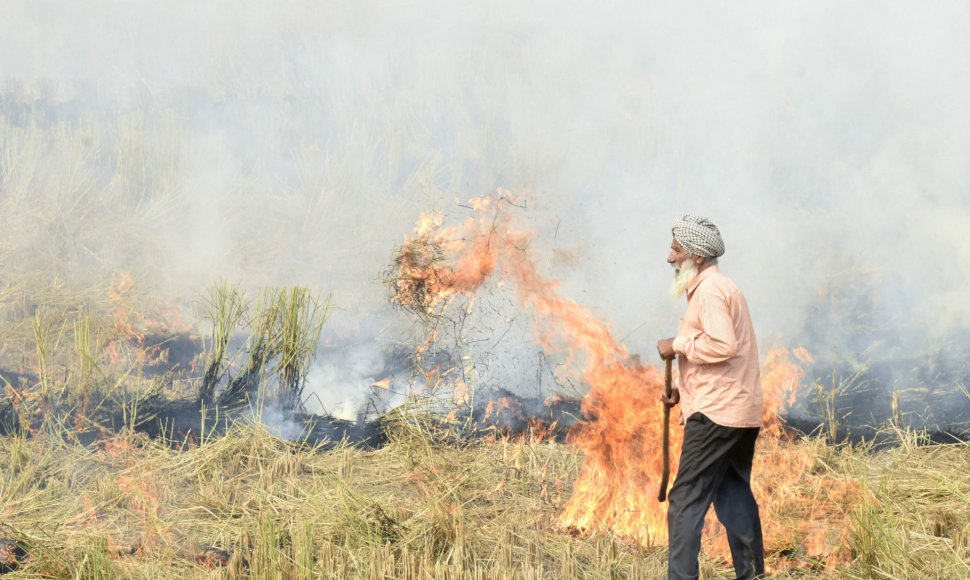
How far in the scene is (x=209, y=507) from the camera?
3904mm

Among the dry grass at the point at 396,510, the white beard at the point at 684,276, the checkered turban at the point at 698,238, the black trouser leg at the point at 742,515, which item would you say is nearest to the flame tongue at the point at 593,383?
the dry grass at the point at 396,510

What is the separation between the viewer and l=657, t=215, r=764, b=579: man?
282 cm

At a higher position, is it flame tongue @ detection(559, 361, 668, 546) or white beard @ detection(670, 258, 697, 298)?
white beard @ detection(670, 258, 697, 298)

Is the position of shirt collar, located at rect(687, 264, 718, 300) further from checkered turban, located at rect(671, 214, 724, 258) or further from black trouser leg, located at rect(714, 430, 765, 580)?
black trouser leg, located at rect(714, 430, 765, 580)

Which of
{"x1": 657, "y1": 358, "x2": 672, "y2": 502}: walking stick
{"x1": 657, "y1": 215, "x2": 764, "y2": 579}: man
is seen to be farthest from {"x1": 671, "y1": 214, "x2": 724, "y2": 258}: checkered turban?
{"x1": 657, "y1": 358, "x2": 672, "y2": 502}: walking stick

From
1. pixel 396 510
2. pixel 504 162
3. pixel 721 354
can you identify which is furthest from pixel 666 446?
pixel 504 162

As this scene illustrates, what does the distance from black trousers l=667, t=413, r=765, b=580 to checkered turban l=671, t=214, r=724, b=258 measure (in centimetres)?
64

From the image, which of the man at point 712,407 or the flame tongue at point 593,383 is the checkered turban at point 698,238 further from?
the flame tongue at point 593,383

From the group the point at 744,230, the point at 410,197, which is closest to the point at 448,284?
the point at 744,230

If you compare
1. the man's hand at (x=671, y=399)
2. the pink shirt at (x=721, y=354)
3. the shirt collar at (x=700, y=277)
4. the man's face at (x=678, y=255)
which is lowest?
the man's hand at (x=671, y=399)

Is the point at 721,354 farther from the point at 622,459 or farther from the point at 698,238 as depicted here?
the point at 622,459

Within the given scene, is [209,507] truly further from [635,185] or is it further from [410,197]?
[635,185]

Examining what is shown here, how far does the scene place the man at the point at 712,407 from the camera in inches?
111

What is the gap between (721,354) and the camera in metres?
2.77
